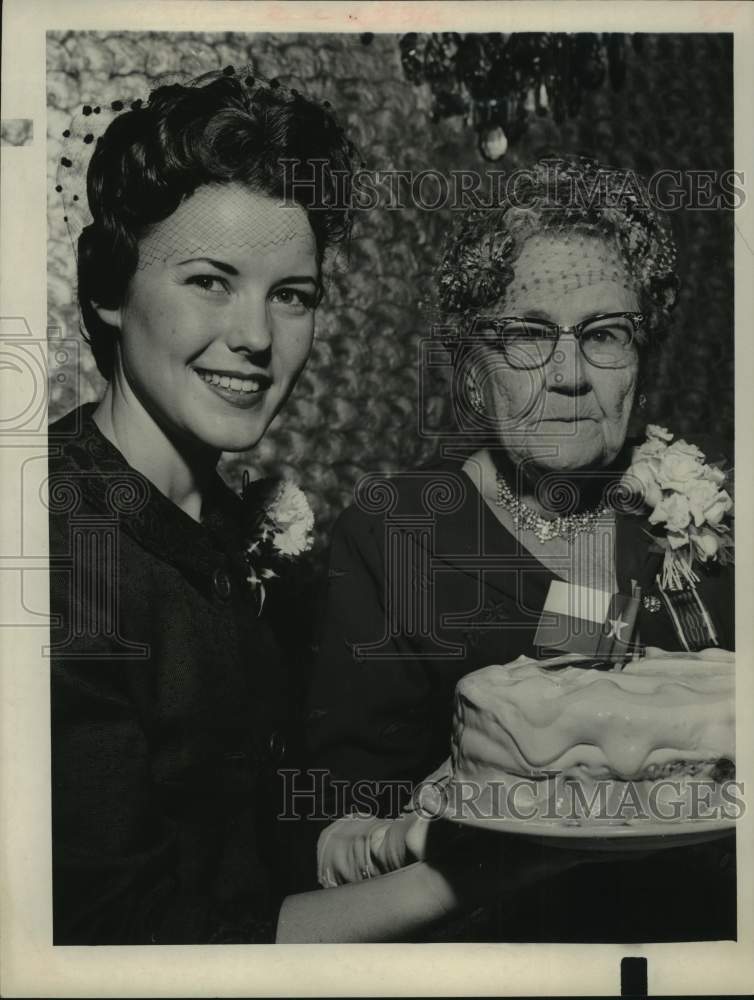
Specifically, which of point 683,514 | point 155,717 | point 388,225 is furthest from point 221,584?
→ point 683,514

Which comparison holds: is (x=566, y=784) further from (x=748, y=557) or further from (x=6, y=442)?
(x=6, y=442)

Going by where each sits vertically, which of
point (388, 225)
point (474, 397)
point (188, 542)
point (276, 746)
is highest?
point (388, 225)

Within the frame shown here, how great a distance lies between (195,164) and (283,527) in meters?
0.49

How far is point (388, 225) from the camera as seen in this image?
59.7 inches

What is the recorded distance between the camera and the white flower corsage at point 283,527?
152cm

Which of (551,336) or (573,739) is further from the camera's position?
(551,336)

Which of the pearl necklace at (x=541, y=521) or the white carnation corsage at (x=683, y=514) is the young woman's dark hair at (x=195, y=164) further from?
the white carnation corsage at (x=683, y=514)

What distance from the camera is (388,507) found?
4.99 feet

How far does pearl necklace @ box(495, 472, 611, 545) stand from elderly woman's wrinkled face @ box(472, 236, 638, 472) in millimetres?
52

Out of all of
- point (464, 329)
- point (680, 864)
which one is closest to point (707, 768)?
point (680, 864)

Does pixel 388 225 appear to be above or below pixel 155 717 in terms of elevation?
above

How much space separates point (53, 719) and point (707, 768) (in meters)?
0.86

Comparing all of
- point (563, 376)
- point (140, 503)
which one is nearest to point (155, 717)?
point (140, 503)

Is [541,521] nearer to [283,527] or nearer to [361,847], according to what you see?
[283,527]
